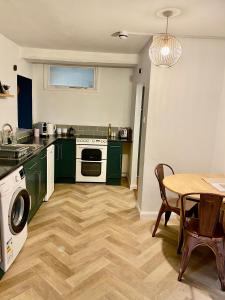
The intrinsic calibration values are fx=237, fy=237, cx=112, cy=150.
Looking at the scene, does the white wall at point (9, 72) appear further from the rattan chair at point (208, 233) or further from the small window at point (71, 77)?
the rattan chair at point (208, 233)

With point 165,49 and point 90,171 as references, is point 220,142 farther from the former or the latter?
point 90,171

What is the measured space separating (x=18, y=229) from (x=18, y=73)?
276cm

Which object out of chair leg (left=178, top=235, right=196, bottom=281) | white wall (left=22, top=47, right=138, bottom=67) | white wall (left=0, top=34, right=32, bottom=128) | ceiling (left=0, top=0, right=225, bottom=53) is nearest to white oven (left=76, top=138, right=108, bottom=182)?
white wall (left=0, top=34, right=32, bottom=128)

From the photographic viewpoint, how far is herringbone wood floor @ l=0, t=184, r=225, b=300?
6.60 feet

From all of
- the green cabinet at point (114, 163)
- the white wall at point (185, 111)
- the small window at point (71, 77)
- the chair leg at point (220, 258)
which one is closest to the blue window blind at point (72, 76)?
the small window at point (71, 77)

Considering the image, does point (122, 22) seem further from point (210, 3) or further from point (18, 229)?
point (18, 229)

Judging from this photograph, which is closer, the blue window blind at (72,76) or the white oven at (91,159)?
the white oven at (91,159)

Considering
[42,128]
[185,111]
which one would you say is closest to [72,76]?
[42,128]

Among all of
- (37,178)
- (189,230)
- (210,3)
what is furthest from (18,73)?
(189,230)

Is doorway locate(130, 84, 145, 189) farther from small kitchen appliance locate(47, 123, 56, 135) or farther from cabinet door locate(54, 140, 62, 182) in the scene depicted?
small kitchen appliance locate(47, 123, 56, 135)

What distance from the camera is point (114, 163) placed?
15.0ft

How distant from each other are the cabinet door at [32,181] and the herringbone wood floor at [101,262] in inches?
9.6

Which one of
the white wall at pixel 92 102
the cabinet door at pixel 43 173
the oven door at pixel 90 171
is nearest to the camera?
the cabinet door at pixel 43 173

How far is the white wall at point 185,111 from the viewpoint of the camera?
3006 millimetres
